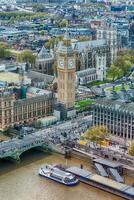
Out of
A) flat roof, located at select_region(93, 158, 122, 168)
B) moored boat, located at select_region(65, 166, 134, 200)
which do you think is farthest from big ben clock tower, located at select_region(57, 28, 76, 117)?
moored boat, located at select_region(65, 166, 134, 200)

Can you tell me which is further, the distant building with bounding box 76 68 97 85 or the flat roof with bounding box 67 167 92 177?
the distant building with bounding box 76 68 97 85

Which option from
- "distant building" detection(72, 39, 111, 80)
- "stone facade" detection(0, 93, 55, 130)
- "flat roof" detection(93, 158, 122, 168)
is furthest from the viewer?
"distant building" detection(72, 39, 111, 80)

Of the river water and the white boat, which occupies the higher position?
the white boat

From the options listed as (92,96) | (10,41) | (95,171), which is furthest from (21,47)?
(95,171)

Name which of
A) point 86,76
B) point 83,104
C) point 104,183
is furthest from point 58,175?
point 86,76

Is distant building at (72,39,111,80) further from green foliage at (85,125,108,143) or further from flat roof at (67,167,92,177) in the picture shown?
flat roof at (67,167,92,177)

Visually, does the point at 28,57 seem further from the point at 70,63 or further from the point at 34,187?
the point at 34,187
